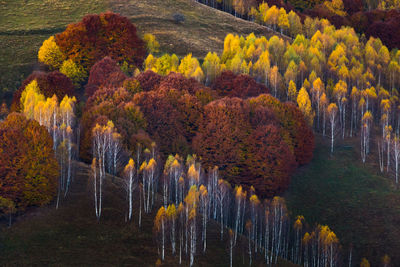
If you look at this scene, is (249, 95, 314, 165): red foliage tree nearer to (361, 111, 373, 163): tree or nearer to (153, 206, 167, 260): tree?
(361, 111, 373, 163): tree

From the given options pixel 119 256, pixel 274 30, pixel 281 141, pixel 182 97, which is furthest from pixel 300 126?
pixel 274 30

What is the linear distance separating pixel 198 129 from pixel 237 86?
25.3 meters

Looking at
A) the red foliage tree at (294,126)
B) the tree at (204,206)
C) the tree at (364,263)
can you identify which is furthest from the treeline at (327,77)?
the tree at (204,206)

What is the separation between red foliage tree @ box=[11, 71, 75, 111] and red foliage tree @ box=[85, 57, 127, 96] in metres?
4.68

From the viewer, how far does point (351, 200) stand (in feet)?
338

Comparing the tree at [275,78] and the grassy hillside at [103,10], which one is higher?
the grassy hillside at [103,10]

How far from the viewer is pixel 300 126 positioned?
117m

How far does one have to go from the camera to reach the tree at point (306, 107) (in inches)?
4982

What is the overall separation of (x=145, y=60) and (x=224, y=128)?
44.3m

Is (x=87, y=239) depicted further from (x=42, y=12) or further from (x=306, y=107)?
(x=42, y=12)

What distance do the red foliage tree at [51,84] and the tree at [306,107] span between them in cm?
5349

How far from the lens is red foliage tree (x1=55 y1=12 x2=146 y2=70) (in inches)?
5664

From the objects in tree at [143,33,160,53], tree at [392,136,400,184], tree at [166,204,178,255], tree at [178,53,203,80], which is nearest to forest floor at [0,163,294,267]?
tree at [166,204,178,255]

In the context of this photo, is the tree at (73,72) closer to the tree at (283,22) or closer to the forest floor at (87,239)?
the forest floor at (87,239)
